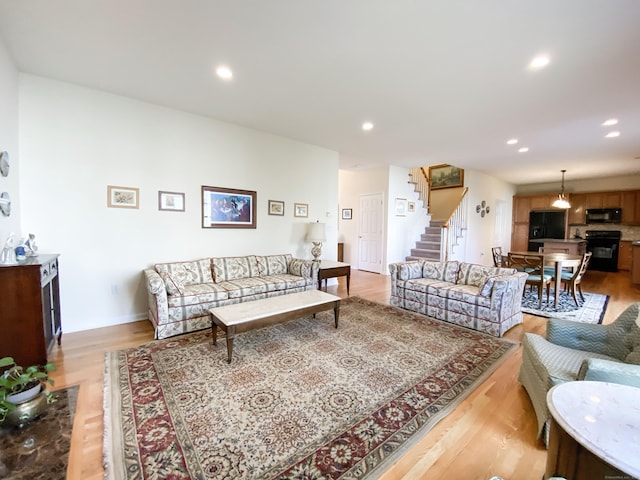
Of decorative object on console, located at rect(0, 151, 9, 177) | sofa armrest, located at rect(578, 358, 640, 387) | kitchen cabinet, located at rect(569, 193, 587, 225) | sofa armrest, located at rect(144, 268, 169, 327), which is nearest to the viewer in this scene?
sofa armrest, located at rect(578, 358, 640, 387)

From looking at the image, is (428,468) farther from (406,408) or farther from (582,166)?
(582,166)

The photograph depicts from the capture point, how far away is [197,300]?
338 cm

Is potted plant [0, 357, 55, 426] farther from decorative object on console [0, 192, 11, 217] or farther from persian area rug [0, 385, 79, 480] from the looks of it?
decorative object on console [0, 192, 11, 217]

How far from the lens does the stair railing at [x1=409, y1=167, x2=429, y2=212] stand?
7.86m

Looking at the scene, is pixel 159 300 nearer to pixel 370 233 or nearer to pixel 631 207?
pixel 370 233

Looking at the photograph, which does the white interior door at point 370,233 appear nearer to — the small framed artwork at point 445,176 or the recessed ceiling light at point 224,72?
the small framed artwork at point 445,176

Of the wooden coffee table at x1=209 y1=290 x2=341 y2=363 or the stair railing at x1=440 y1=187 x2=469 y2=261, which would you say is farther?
the stair railing at x1=440 y1=187 x2=469 y2=261

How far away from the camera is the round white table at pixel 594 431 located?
2.92 ft

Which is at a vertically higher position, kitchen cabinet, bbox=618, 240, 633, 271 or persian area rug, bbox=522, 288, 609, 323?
kitchen cabinet, bbox=618, 240, 633, 271

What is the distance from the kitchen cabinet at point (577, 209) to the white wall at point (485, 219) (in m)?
1.67

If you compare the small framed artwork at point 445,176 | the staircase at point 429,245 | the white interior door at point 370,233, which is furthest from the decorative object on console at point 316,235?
the small framed artwork at point 445,176

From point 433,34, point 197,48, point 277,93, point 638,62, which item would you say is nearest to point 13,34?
point 197,48

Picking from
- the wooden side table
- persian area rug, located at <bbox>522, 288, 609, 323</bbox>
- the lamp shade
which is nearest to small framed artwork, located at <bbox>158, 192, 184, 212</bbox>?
the lamp shade

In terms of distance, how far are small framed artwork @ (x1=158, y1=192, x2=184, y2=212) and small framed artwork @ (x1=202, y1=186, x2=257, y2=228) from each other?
32cm
